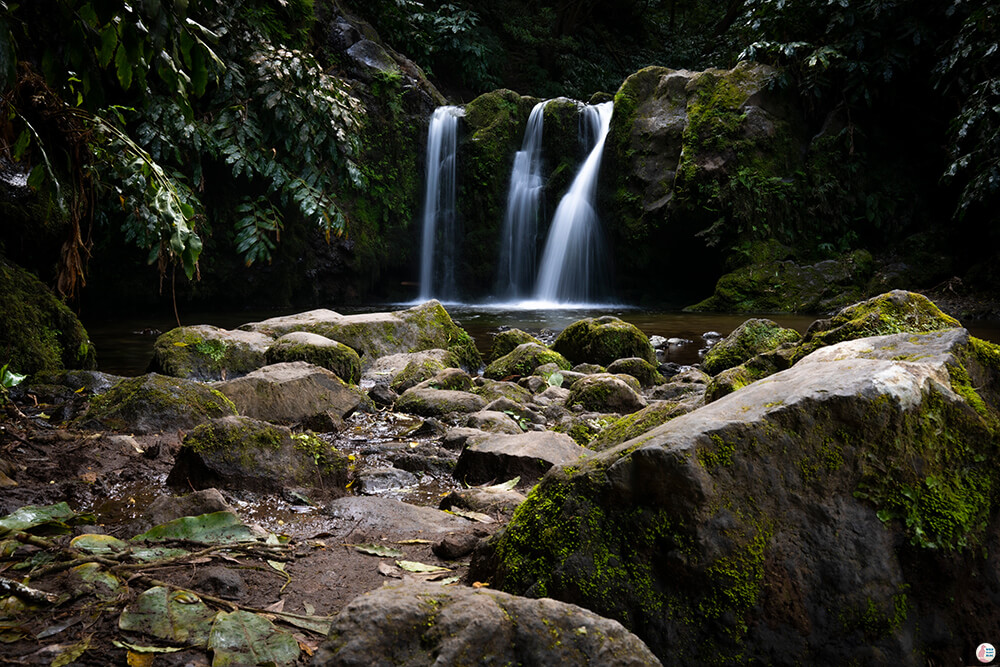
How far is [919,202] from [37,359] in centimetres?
1479

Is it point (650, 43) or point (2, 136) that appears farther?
point (650, 43)

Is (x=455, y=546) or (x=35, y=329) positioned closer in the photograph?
(x=455, y=546)

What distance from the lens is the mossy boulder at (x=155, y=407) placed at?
362cm

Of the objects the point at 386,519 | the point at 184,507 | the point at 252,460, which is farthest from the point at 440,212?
the point at 184,507

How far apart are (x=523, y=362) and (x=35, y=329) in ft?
12.9

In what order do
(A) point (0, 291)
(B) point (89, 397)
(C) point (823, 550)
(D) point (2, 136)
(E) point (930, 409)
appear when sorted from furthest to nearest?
(A) point (0, 291), (B) point (89, 397), (D) point (2, 136), (E) point (930, 409), (C) point (823, 550)

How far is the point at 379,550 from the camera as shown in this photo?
2.31 metres

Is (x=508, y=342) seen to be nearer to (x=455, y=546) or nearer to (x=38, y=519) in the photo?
(x=455, y=546)

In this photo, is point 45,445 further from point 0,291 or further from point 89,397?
point 0,291

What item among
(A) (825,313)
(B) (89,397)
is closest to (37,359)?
(B) (89,397)

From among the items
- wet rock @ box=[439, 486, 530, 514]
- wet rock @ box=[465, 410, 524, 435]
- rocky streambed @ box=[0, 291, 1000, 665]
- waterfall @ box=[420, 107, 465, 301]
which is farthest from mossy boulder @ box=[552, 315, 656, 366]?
waterfall @ box=[420, 107, 465, 301]

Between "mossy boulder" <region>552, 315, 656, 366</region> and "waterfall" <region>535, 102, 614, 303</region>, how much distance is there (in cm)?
769

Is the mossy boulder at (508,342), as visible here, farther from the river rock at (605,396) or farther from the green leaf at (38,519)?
the green leaf at (38,519)

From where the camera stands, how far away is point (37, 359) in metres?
5.03
